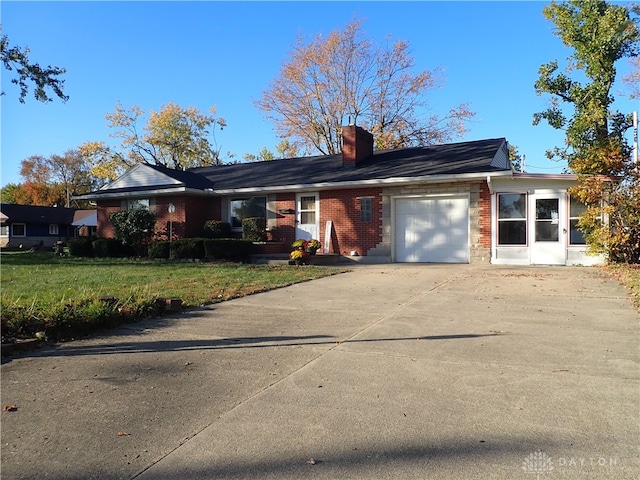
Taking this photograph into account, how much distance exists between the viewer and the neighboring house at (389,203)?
15.2 meters

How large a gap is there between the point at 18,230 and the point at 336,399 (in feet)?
166

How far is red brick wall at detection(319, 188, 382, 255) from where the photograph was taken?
17688mm

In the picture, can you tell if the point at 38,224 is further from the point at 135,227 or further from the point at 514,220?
the point at 514,220

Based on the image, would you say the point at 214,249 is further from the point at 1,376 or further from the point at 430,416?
the point at 430,416

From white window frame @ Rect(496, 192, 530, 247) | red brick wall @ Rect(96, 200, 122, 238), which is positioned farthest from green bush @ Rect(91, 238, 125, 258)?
white window frame @ Rect(496, 192, 530, 247)

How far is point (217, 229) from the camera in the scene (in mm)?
20359

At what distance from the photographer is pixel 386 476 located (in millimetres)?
2816

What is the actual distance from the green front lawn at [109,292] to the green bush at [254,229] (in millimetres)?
5118

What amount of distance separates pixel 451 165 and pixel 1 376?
15.1m

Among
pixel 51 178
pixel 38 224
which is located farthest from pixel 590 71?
pixel 51 178

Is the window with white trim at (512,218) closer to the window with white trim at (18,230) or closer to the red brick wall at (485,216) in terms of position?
the red brick wall at (485,216)

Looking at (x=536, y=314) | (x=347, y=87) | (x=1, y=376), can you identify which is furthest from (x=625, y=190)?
(x=347, y=87)

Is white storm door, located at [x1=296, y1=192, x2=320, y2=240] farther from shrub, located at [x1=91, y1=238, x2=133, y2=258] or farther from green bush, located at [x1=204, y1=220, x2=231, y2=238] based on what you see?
shrub, located at [x1=91, y1=238, x2=133, y2=258]

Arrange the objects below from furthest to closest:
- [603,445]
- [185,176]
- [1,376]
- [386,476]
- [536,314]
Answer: [185,176], [536,314], [1,376], [603,445], [386,476]
